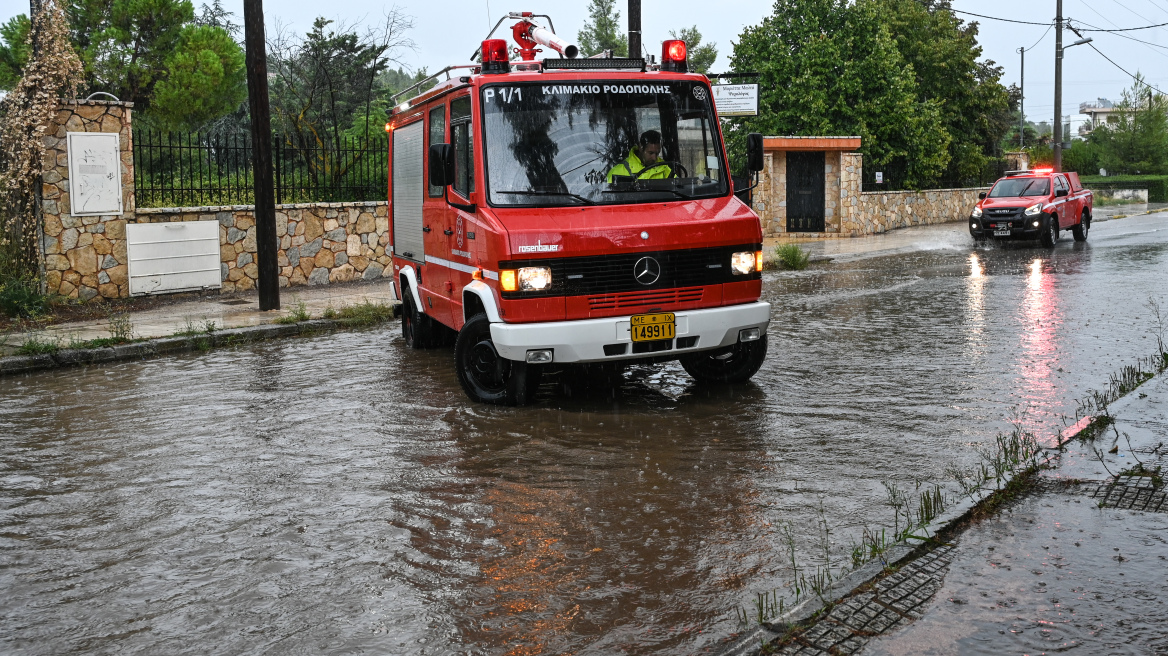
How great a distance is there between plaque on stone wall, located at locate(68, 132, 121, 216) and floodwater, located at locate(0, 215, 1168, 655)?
423cm

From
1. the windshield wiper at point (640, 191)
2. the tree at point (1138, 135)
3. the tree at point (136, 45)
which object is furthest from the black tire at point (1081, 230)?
the tree at point (1138, 135)

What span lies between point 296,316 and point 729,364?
21.4 ft

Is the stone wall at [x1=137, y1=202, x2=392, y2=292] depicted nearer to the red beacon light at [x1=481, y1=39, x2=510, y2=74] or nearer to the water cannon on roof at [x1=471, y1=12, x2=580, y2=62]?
the water cannon on roof at [x1=471, y1=12, x2=580, y2=62]

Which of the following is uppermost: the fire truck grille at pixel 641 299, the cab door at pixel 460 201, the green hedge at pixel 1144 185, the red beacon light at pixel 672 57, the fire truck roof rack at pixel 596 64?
the green hedge at pixel 1144 185

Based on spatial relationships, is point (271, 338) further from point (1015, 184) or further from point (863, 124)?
point (863, 124)

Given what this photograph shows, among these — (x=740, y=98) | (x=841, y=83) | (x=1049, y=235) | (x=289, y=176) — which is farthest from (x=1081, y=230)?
(x=289, y=176)

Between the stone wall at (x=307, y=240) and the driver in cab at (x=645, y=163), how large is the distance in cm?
789

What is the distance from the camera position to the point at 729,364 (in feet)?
30.2

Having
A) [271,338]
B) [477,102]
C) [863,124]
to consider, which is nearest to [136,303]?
[271,338]

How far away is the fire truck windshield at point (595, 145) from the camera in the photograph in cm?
830

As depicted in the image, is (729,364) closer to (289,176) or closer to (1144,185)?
(289,176)

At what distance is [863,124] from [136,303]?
979 inches

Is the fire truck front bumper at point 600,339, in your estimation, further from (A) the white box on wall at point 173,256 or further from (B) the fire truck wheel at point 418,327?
(A) the white box on wall at point 173,256

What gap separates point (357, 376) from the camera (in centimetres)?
1012
